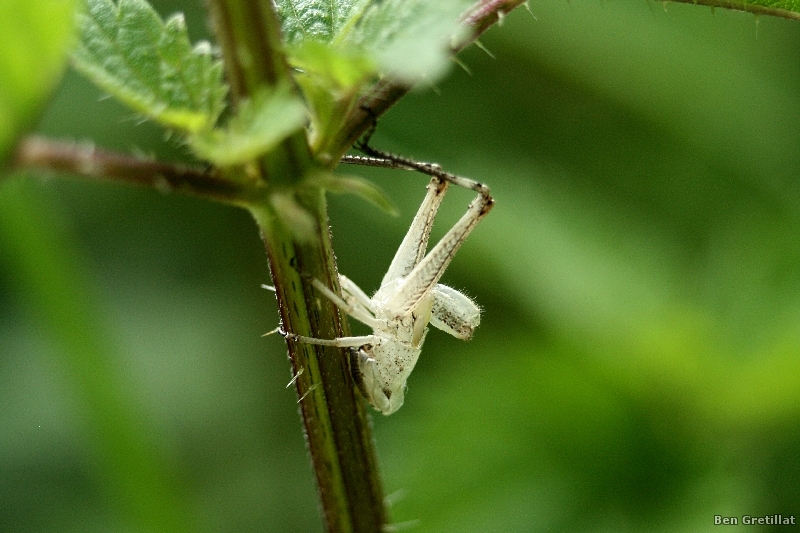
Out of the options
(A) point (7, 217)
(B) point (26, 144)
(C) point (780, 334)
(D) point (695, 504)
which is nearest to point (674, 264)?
(C) point (780, 334)

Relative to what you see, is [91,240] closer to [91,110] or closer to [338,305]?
[91,110]

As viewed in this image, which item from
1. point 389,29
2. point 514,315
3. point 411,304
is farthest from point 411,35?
point 514,315

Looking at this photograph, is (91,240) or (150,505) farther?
(91,240)

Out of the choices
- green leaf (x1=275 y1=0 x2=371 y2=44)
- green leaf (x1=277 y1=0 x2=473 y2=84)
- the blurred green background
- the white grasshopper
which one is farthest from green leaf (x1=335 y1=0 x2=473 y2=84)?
the blurred green background

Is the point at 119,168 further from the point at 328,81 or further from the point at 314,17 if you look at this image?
the point at 314,17

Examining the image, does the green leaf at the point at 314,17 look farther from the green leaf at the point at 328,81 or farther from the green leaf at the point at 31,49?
the green leaf at the point at 31,49

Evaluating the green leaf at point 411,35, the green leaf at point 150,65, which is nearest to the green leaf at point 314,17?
the green leaf at point 411,35
